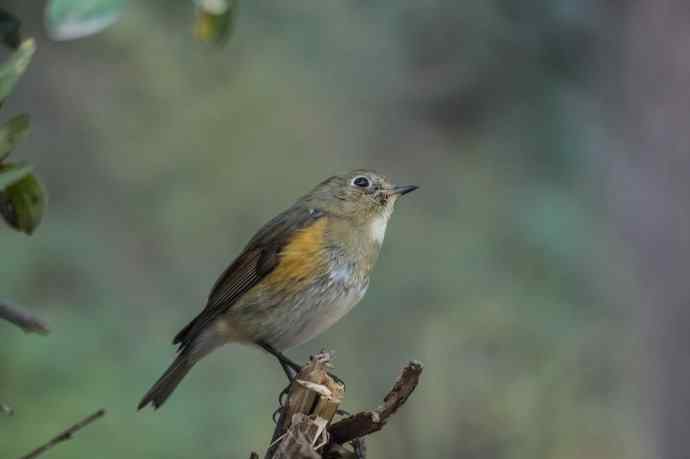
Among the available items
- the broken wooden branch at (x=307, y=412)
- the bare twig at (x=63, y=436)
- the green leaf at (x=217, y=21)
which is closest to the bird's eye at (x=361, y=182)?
the broken wooden branch at (x=307, y=412)

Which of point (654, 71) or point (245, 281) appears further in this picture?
point (654, 71)

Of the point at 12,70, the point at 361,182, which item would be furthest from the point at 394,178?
the point at 12,70

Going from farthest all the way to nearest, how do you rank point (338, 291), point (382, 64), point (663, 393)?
point (382, 64) → point (663, 393) → point (338, 291)

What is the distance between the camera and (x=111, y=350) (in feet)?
19.7

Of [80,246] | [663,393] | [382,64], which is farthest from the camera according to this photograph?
[382,64]

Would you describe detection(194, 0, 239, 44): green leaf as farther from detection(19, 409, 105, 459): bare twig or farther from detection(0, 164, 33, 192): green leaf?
detection(19, 409, 105, 459): bare twig

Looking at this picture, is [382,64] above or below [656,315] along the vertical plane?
above

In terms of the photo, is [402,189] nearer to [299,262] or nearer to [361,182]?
[361,182]

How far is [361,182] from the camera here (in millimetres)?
4648

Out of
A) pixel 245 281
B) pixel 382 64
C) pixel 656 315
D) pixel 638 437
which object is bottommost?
pixel 245 281

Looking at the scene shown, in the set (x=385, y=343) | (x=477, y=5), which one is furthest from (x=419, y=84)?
(x=385, y=343)

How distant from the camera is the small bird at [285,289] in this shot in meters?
4.12

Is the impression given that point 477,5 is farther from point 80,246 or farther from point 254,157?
point 80,246

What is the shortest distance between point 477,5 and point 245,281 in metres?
3.55
